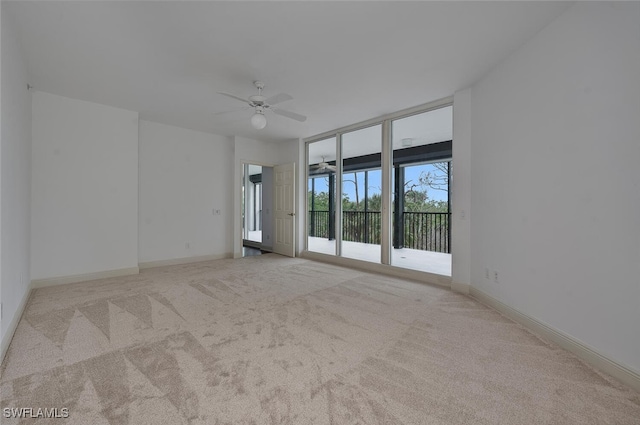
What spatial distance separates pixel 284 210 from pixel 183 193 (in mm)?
2130

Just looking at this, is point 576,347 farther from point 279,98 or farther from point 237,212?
point 237,212

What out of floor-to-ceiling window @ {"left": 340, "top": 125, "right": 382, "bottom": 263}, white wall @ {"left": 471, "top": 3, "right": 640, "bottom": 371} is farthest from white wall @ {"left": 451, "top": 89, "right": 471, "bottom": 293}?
floor-to-ceiling window @ {"left": 340, "top": 125, "right": 382, "bottom": 263}

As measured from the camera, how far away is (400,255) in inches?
207

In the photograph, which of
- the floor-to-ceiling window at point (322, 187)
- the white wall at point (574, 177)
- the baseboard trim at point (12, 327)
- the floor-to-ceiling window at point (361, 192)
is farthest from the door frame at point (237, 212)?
the white wall at point (574, 177)

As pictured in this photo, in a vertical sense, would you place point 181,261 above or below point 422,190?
below

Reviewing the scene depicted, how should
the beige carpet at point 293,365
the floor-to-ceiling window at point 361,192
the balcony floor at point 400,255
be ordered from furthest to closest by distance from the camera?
the floor-to-ceiling window at point 361,192 → the balcony floor at point 400,255 → the beige carpet at point 293,365

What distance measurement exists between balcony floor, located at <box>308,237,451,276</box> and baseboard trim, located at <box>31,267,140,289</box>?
132 inches

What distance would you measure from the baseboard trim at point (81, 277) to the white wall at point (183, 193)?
1.37 ft

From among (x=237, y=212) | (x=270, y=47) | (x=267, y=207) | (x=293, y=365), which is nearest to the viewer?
(x=293, y=365)

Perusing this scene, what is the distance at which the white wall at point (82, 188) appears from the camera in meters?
3.51

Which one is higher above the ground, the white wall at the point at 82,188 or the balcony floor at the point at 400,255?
the white wall at the point at 82,188

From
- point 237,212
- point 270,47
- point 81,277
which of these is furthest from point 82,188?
point 270,47

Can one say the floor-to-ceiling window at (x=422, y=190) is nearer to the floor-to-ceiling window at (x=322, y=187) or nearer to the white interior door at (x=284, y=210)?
the floor-to-ceiling window at (x=322, y=187)

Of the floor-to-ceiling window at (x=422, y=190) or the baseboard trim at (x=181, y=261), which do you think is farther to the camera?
the baseboard trim at (x=181, y=261)
